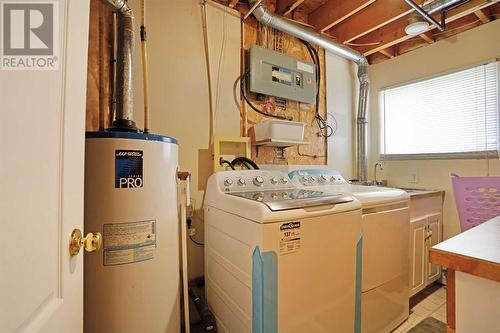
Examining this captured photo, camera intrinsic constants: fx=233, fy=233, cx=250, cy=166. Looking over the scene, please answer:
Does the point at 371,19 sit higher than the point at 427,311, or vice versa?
the point at 371,19

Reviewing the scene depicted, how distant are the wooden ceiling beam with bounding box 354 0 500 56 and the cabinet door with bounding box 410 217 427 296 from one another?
186cm

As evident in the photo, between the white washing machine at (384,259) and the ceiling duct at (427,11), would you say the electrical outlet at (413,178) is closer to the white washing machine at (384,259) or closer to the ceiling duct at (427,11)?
the white washing machine at (384,259)

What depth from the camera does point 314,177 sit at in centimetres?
198

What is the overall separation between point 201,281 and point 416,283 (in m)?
1.81

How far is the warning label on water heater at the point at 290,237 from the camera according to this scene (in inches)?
41.6

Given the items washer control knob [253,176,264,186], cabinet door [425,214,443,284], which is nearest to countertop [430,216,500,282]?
washer control knob [253,176,264,186]

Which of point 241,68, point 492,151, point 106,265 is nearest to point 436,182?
point 492,151

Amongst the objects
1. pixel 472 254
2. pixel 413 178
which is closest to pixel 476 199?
pixel 413 178

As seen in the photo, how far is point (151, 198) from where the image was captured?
108 cm

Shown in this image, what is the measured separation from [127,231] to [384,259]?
1548mm

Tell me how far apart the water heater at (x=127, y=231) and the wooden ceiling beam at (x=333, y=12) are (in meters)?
2.13

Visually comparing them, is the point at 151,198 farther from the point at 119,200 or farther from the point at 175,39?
the point at 175,39

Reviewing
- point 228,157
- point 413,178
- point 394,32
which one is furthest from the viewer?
point 413,178
